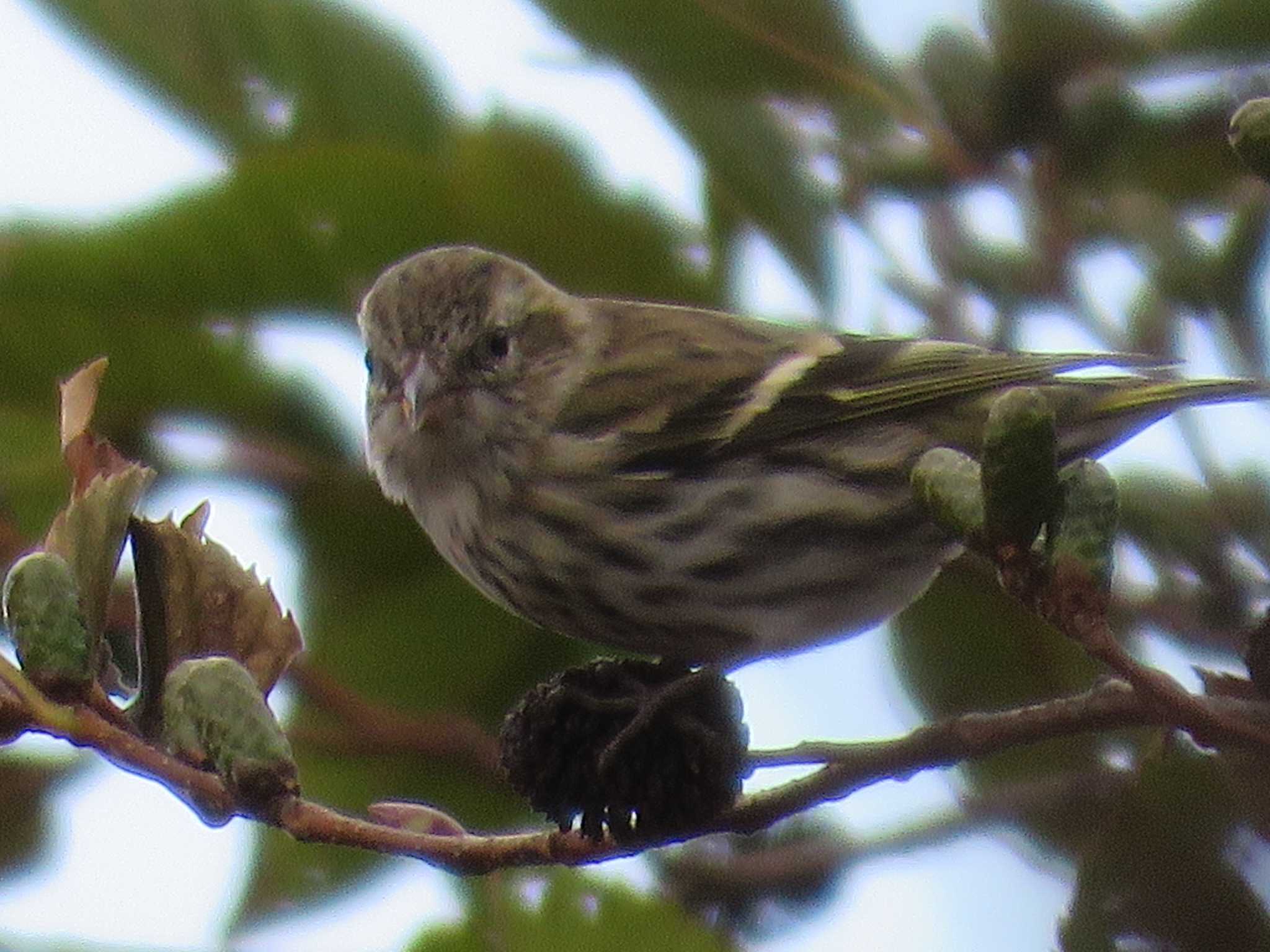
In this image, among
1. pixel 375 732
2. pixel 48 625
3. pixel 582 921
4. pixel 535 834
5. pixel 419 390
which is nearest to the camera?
pixel 48 625

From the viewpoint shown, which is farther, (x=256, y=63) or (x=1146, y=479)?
(x=256, y=63)

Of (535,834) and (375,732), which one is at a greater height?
(375,732)

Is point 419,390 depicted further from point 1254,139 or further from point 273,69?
point 1254,139

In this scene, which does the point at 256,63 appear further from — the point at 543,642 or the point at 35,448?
the point at 543,642

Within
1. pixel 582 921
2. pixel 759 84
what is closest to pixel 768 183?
pixel 759 84

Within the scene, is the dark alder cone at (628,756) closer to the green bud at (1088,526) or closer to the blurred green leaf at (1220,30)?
the green bud at (1088,526)

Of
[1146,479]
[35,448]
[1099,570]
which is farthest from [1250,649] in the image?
[35,448]

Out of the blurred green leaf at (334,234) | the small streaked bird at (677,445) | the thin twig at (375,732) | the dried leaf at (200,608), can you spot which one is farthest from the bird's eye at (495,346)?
the dried leaf at (200,608)
